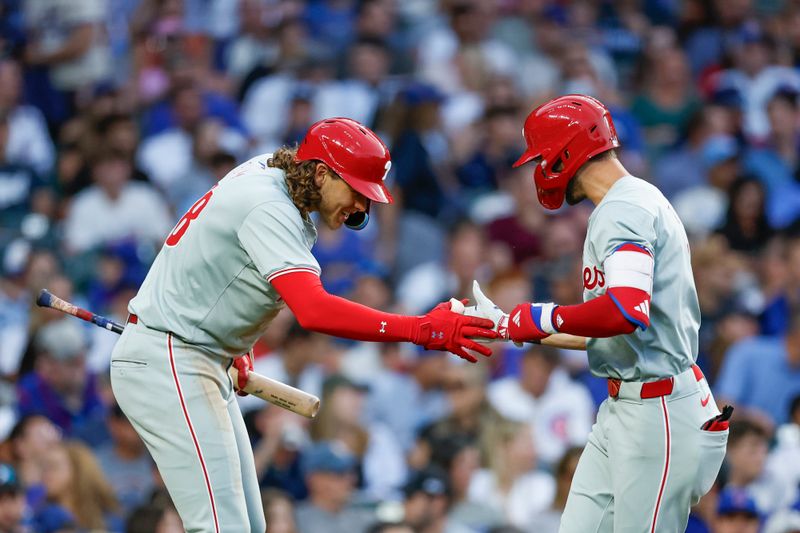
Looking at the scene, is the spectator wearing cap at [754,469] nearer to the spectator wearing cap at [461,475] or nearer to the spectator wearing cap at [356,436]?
the spectator wearing cap at [461,475]

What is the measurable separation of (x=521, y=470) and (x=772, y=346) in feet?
6.80

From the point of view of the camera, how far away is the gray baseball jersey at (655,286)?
514 cm

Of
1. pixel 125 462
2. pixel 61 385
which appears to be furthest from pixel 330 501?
pixel 61 385

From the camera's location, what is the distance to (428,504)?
27.9 ft

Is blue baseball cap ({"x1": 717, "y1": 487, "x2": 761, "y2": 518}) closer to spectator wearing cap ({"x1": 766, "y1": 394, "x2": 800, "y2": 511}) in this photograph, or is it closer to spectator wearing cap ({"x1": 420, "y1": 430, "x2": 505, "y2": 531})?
spectator wearing cap ({"x1": 766, "y1": 394, "x2": 800, "y2": 511})

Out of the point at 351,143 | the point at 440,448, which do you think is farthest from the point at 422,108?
the point at 351,143

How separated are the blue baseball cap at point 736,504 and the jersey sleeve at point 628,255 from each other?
3305 millimetres

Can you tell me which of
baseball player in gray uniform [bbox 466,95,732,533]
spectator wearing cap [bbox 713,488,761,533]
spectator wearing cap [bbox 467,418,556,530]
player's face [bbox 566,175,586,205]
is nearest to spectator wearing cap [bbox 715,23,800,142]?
spectator wearing cap [bbox 467,418,556,530]

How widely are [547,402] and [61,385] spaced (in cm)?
345

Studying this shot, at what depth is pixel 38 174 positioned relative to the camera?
37.6 ft

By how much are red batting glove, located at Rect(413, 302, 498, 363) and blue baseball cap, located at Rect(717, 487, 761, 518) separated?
3237 mm

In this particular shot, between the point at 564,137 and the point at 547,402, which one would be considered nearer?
the point at 564,137

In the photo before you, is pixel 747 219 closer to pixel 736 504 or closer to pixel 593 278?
pixel 736 504

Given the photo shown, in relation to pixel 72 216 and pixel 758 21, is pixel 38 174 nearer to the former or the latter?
pixel 72 216
